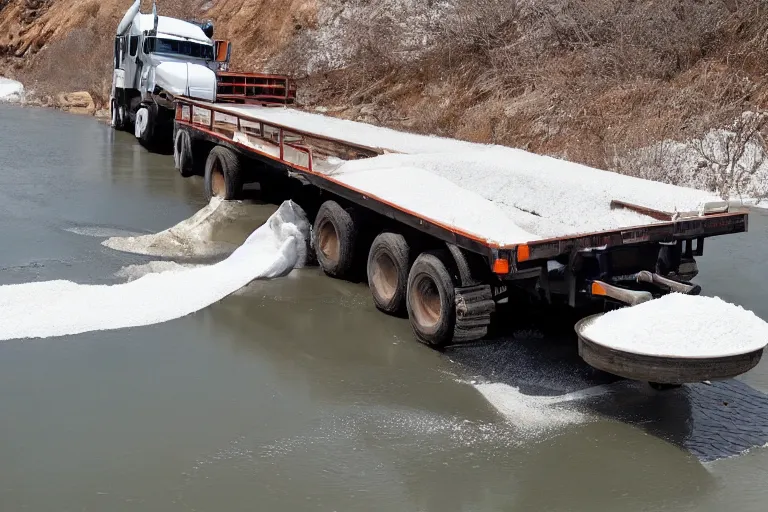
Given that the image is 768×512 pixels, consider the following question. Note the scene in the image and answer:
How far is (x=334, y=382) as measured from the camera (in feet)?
22.7

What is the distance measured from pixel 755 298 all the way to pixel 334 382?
16.1 feet

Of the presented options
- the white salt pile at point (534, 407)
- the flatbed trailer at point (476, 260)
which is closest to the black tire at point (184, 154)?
the flatbed trailer at point (476, 260)

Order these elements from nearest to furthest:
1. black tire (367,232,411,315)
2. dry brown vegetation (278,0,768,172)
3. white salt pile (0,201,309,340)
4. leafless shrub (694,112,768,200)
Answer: white salt pile (0,201,309,340) < black tire (367,232,411,315) < leafless shrub (694,112,768,200) < dry brown vegetation (278,0,768,172)

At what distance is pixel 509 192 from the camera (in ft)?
27.8

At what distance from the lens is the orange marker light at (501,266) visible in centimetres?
639

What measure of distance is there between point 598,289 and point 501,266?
2.61 feet

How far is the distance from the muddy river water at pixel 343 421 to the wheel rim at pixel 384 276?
25 centimetres

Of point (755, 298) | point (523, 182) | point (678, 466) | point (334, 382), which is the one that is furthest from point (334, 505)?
point (755, 298)

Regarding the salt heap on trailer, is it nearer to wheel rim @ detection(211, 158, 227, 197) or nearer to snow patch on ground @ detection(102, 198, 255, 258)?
snow patch on ground @ detection(102, 198, 255, 258)

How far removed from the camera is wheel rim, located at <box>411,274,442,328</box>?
754cm

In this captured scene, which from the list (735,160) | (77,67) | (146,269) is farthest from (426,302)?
(77,67)

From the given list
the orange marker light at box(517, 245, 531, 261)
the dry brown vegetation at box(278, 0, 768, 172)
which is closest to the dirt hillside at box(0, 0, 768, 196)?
the dry brown vegetation at box(278, 0, 768, 172)

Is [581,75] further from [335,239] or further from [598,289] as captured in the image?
[598,289]

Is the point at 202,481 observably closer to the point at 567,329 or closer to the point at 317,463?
the point at 317,463
